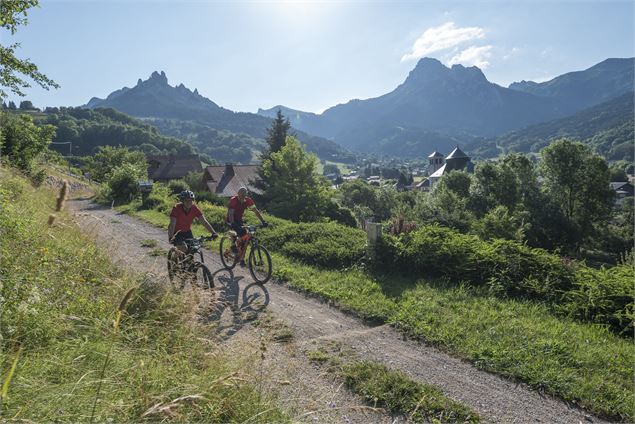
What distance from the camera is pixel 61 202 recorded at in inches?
94.0

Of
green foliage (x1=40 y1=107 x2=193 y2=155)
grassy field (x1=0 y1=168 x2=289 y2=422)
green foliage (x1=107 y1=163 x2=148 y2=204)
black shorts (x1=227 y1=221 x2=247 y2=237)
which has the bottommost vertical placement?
grassy field (x1=0 y1=168 x2=289 y2=422)

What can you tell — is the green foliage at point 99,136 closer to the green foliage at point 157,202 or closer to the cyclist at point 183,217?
the green foliage at point 157,202

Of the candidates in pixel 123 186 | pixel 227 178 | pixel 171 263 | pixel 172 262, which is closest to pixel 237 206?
pixel 171 263

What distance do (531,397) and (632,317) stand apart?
135 inches

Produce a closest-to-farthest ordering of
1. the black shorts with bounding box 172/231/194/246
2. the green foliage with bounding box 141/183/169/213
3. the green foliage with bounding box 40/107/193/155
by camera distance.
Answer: the black shorts with bounding box 172/231/194/246, the green foliage with bounding box 141/183/169/213, the green foliage with bounding box 40/107/193/155

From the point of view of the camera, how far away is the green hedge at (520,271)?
7223mm

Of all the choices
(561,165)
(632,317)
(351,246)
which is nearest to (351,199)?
(561,165)

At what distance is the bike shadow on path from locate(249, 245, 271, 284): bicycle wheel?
0.39 metres

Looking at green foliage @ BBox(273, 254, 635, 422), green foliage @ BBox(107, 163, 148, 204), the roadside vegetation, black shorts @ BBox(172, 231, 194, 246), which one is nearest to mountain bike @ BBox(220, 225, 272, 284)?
green foliage @ BBox(273, 254, 635, 422)

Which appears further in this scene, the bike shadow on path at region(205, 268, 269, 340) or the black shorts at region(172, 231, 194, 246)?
the black shorts at region(172, 231, 194, 246)

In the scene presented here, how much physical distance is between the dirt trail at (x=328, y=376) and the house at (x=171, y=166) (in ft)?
204

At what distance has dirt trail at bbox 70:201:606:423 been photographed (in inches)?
167

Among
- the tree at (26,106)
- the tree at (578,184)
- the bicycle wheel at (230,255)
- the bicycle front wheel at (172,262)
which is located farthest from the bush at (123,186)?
the tree at (26,106)

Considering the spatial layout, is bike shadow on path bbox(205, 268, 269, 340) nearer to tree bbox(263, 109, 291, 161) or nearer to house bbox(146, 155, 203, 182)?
tree bbox(263, 109, 291, 161)
